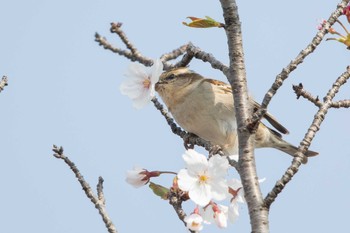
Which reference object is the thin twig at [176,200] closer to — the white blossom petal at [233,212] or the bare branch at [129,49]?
the white blossom petal at [233,212]

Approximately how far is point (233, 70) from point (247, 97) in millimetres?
164

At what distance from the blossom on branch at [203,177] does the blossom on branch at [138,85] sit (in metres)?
0.61

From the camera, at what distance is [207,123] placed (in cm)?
643

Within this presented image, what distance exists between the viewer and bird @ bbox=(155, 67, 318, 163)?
6.40m

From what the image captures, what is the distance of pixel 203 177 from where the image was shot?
10.5 feet

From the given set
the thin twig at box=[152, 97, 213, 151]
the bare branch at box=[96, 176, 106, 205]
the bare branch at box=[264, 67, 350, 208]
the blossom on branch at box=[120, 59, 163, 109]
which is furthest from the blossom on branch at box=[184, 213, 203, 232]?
the thin twig at box=[152, 97, 213, 151]

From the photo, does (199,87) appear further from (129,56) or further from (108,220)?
(108,220)

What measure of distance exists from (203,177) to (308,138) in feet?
2.01

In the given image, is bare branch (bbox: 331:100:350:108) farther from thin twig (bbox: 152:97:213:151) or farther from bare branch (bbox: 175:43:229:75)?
thin twig (bbox: 152:97:213:151)

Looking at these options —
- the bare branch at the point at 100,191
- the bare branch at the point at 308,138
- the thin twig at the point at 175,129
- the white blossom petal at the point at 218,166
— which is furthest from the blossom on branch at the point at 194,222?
the thin twig at the point at 175,129

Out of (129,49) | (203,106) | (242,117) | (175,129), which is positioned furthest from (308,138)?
(203,106)

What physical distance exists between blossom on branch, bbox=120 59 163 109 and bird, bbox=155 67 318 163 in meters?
2.46

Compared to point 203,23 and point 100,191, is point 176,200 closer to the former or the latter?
point 100,191

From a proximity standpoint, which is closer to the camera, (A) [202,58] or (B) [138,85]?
(A) [202,58]
